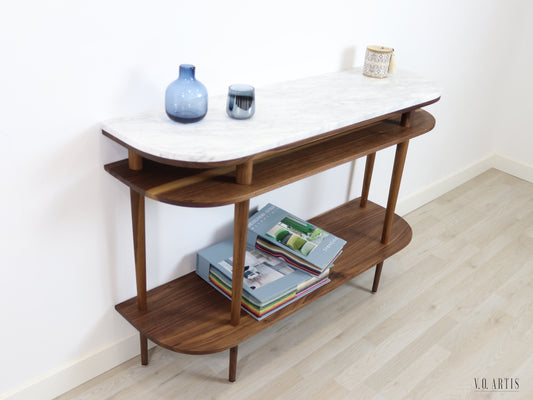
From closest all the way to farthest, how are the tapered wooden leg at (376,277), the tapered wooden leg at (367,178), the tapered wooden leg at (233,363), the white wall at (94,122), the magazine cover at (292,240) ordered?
the white wall at (94,122)
the tapered wooden leg at (233,363)
the magazine cover at (292,240)
the tapered wooden leg at (376,277)
the tapered wooden leg at (367,178)

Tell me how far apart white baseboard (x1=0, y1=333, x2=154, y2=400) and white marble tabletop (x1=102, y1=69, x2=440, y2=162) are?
0.75 m

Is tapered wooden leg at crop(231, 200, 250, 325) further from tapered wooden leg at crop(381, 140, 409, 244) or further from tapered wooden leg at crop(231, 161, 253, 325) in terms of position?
tapered wooden leg at crop(381, 140, 409, 244)

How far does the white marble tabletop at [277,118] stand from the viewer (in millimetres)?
1269

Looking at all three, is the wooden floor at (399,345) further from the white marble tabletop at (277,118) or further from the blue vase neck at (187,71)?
the blue vase neck at (187,71)

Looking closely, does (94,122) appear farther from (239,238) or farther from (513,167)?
(513,167)

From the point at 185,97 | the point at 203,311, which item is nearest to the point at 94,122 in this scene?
the point at 185,97

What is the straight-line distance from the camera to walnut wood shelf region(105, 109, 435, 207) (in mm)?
1299

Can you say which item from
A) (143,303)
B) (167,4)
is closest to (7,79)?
(167,4)

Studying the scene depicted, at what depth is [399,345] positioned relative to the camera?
6.32ft

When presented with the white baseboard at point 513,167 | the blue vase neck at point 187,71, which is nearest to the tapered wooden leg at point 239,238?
the blue vase neck at point 187,71

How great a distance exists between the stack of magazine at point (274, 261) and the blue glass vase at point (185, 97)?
546 millimetres

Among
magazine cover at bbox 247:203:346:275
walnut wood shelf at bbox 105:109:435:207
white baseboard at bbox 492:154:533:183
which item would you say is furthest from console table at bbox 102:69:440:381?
white baseboard at bbox 492:154:533:183

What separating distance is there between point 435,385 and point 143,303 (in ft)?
3.24

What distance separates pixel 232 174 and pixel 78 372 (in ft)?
2.65
